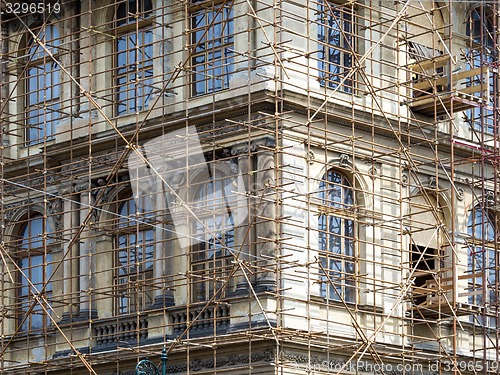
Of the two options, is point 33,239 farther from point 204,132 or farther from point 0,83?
point 204,132

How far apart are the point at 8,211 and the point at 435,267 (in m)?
11.3

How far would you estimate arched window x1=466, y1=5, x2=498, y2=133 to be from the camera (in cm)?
4122

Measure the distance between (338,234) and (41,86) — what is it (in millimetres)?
10230

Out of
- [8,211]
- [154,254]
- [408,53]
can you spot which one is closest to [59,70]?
[8,211]

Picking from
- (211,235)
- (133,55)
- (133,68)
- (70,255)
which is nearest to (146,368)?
(211,235)

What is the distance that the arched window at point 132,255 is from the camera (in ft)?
→ 128

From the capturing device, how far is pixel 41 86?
1711 inches

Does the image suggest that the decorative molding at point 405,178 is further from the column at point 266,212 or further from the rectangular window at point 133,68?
the rectangular window at point 133,68

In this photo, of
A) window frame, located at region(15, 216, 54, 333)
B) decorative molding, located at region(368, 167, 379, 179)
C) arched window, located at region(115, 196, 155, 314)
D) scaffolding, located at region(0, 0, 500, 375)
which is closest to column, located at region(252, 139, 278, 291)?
scaffolding, located at region(0, 0, 500, 375)

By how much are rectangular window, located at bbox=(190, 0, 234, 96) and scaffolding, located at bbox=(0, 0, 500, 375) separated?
0.22 feet

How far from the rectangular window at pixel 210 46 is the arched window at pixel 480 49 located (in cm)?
653

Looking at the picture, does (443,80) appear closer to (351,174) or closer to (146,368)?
(351,174)

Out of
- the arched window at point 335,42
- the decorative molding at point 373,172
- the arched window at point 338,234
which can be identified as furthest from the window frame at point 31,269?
the decorative molding at point 373,172

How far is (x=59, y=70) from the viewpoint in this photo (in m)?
42.8
